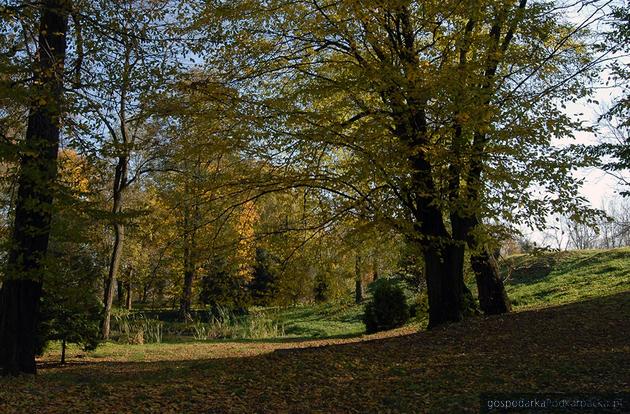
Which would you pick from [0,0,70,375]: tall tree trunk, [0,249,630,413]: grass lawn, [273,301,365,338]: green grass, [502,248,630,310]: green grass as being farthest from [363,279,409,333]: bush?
[0,0,70,375]: tall tree trunk

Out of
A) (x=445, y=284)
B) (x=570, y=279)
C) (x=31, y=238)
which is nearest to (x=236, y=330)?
(x=445, y=284)

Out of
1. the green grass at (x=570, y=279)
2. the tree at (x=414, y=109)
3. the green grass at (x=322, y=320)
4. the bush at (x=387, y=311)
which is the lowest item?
the green grass at (x=322, y=320)

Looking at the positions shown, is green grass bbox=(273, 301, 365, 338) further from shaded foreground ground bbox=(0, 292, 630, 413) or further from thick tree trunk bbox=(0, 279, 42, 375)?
thick tree trunk bbox=(0, 279, 42, 375)

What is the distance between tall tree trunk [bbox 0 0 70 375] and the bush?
32.4 feet

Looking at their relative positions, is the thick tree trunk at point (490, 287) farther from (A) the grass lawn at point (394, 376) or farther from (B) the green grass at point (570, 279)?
(B) the green grass at point (570, 279)

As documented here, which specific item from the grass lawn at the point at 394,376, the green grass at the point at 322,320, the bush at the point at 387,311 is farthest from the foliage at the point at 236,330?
the grass lawn at the point at 394,376

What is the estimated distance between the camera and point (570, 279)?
1664 centimetres

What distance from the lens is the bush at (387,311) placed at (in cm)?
1502

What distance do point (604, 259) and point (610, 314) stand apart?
440 inches

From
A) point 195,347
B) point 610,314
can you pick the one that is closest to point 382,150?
point 610,314

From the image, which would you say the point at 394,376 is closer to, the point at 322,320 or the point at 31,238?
the point at 31,238

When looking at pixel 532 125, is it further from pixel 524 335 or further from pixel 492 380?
pixel 492 380

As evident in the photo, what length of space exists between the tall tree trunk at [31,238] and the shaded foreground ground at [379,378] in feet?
1.74

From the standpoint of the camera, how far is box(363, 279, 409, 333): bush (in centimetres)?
1502
